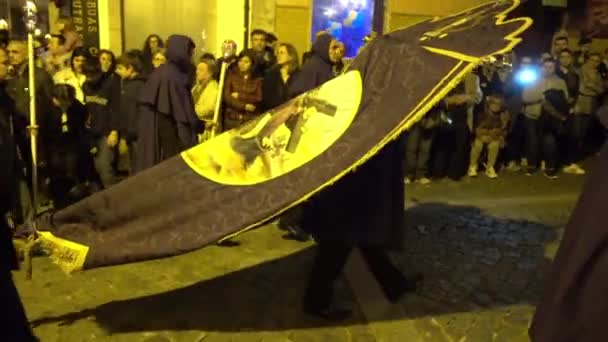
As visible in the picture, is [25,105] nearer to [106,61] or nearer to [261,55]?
[106,61]

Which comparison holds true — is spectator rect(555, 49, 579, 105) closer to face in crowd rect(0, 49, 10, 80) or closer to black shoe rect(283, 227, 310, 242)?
black shoe rect(283, 227, 310, 242)

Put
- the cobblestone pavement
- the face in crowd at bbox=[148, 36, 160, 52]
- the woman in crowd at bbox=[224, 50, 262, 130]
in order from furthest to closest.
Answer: the face in crowd at bbox=[148, 36, 160, 52] < the woman in crowd at bbox=[224, 50, 262, 130] < the cobblestone pavement

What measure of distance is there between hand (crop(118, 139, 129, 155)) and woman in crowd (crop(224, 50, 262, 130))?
113 centimetres

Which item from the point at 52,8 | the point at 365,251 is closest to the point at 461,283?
the point at 365,251

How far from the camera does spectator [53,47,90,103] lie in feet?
23.7

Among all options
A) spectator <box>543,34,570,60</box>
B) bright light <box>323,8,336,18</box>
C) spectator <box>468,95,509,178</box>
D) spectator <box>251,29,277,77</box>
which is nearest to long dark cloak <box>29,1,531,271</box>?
spectator <box>251,29,277,77</box>

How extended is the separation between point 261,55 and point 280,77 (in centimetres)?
127

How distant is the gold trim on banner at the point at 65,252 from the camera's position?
3.88m

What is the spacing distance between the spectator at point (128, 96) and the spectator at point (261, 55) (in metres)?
1.46

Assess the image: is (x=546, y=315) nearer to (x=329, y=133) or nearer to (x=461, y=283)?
(x=329, y=133)

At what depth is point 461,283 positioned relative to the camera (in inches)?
215

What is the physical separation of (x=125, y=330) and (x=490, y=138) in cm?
641

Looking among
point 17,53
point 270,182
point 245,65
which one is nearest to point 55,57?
point 17,53

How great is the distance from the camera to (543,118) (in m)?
9.71
